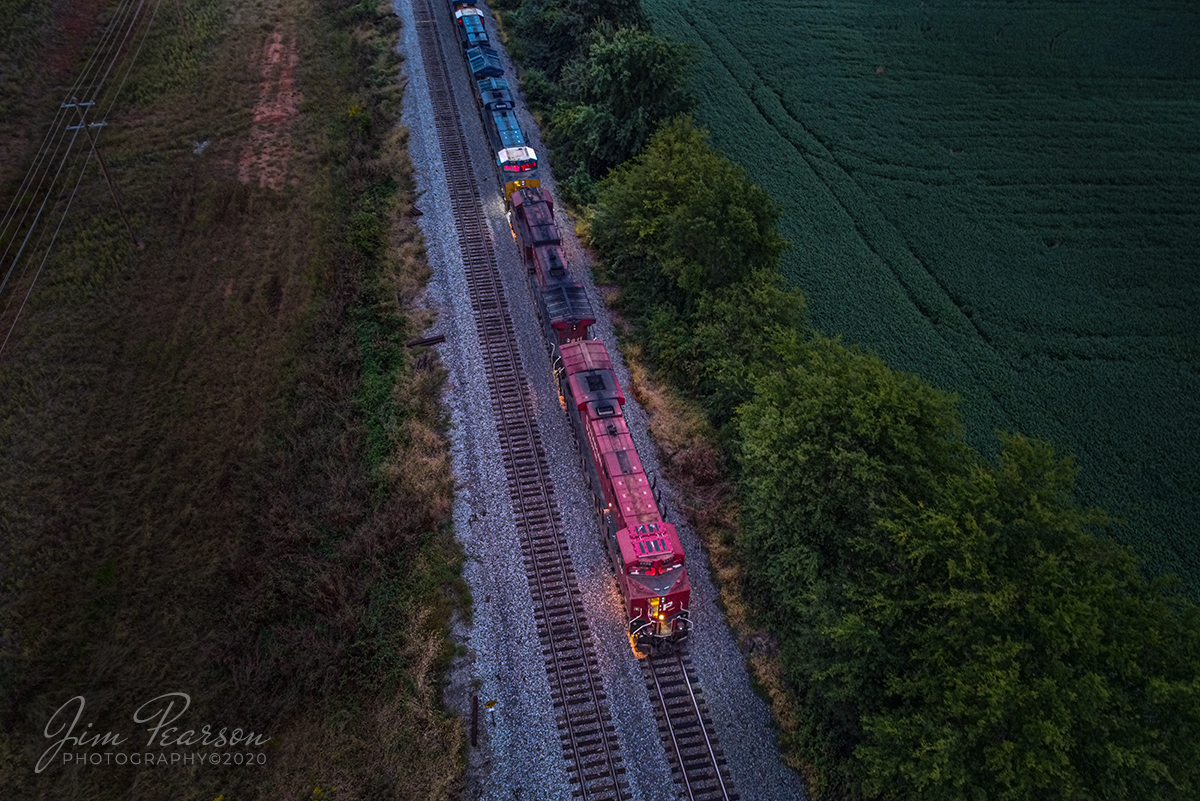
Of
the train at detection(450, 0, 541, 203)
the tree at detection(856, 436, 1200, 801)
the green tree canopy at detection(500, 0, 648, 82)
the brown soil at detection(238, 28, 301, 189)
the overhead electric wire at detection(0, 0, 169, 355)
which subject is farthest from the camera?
the green tree canopy at detection(500, 0, 648, 82)

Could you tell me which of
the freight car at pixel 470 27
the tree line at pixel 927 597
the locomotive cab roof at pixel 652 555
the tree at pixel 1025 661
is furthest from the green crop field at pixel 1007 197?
the locomotive cab roof at pixel 652 555

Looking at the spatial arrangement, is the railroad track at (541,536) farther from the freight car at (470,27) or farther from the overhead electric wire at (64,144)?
the overhead electric wire at (64,144)

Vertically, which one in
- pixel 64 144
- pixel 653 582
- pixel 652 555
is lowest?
pixel 653 582

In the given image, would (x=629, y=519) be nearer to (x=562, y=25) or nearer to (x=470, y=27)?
(x=562, y=25)

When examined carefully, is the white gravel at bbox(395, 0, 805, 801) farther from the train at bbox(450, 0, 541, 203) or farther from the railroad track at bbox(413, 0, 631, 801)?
the train at bbox(450, 0, 541, 203)

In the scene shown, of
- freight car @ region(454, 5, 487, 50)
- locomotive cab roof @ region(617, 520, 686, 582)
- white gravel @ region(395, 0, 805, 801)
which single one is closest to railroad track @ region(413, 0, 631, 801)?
white gravel @ region(395, 0, 805, 801)

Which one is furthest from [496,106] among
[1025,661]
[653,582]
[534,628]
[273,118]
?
[1025,661]
